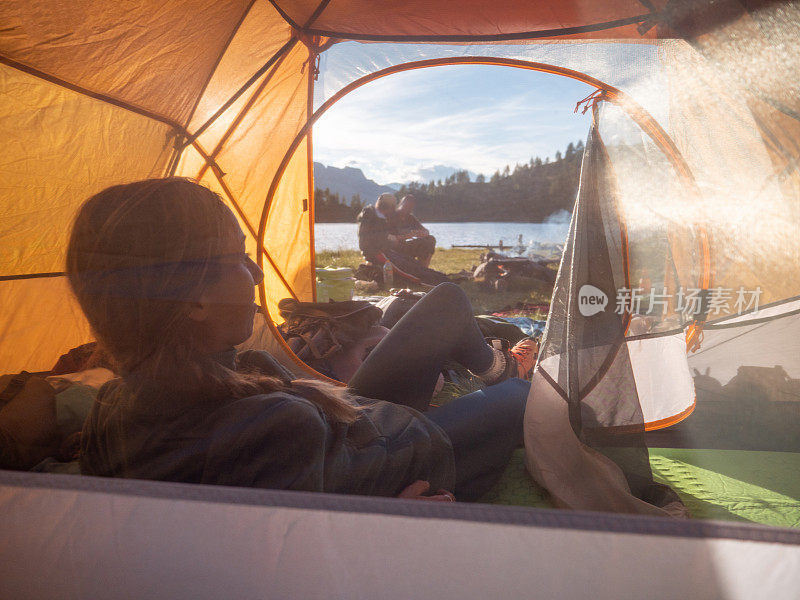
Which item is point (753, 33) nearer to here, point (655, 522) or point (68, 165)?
point (655, 522)

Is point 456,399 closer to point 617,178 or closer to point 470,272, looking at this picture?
point 617,178

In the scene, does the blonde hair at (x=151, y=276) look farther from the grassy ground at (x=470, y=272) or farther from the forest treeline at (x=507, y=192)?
the grassy ground at (x=470, y=272)

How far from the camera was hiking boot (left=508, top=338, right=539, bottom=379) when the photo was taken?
168 centimetres

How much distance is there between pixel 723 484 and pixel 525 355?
0.73 metres

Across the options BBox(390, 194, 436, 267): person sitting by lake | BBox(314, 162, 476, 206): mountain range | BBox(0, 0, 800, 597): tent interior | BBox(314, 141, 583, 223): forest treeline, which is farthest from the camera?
BBox(390, 194, 436, 267): person sitting by lake

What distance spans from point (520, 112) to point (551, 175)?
19cm

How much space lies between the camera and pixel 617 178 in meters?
1.06

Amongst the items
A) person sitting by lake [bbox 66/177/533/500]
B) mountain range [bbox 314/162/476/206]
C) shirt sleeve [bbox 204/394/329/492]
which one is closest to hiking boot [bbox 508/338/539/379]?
mountain range [bbox 314/162/476/206]

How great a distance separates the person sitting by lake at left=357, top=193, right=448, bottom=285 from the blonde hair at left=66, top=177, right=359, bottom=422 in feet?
2.60

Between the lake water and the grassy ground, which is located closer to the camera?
the lake water

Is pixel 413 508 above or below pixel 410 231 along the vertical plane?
below

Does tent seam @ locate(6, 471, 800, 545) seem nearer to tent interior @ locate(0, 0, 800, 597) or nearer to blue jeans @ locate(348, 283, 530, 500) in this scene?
tent interior @ locate(0, 0, 800, 597)

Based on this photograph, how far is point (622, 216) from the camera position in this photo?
1.04 metres

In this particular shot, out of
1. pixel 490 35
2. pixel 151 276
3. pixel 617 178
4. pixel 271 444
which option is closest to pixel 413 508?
pixel 271 444
